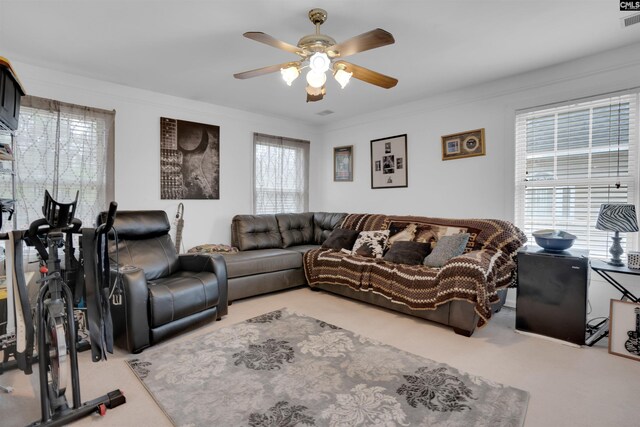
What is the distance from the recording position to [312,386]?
201 cm

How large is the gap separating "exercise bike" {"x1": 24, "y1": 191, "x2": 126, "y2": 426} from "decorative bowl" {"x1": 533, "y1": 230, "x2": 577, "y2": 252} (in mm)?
3183

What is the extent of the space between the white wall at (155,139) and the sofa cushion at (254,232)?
29 cm

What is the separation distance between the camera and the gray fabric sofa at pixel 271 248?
12.2 ft

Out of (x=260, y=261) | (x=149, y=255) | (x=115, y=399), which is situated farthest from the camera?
(x=260, y=261)

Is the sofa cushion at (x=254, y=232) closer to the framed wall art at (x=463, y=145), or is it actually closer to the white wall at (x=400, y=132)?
the white wall at (x=400, y=132)

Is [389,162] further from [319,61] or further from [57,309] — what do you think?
[57,309]

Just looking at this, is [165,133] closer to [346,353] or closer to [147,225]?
[147,225]

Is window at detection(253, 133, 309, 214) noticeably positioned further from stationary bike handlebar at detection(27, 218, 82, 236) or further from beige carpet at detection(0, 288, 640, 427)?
stationary bike handlebar at detection(27, 218, 82, 236)

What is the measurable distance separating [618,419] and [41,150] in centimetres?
484

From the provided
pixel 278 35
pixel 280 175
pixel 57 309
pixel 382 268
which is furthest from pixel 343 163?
pixel 57 309

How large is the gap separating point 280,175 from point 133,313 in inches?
127

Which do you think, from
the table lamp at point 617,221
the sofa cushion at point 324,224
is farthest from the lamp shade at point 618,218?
the sofa cushion at point 324,224

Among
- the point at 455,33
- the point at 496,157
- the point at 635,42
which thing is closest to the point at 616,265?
the point at 496,157

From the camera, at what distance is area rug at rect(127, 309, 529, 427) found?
1724mm
